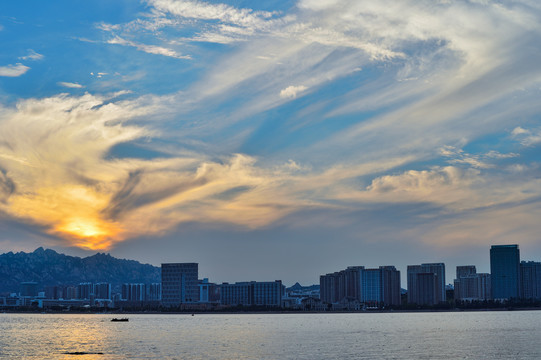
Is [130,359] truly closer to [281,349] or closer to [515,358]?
[281,349]

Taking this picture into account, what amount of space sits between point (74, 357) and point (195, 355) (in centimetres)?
2339

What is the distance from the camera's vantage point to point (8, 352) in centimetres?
14000

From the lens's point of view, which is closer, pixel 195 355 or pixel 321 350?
pixel 195 355

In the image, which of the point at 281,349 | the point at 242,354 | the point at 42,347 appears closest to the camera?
the point at 242,354

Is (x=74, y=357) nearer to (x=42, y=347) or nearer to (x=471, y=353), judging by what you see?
(x=42, y=347)

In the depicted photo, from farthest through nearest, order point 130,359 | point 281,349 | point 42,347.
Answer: point 42,347
point 281,349
point 130,359

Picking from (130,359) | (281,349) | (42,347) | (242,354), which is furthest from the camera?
(42,347)

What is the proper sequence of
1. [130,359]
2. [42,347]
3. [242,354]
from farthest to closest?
1. [42,347]
2. [242,354]
3. [130,359]

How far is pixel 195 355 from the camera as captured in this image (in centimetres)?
12900

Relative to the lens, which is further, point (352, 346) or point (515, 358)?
point (352, 346)

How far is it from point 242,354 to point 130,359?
2295 centimetres

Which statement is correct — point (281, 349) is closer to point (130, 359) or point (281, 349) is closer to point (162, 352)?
point (162, 352)

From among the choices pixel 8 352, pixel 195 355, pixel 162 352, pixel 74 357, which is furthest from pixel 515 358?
pixel 8 352

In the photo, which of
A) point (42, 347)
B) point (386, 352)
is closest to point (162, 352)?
point (42, 347)
